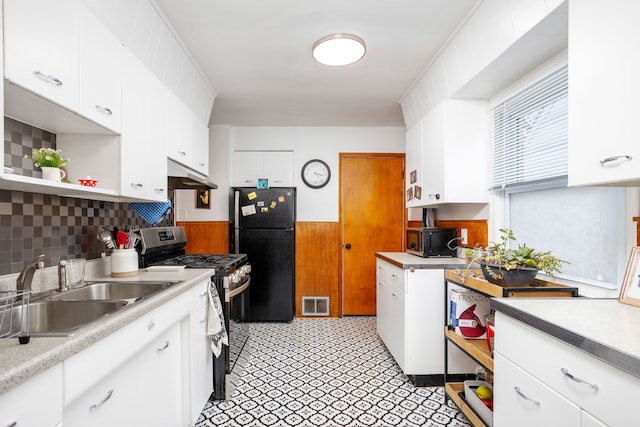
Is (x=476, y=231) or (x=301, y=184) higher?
(x=301, y=184)

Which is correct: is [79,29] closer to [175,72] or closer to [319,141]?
[175,72]

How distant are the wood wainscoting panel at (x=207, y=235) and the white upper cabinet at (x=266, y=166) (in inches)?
23.2

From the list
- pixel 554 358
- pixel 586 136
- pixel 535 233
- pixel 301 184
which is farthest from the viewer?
pixel 301 184

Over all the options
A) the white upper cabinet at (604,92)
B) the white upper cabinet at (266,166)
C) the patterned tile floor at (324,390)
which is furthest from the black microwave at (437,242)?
the white upper cabinet at (266,166)

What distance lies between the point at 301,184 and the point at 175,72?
7.32 ft

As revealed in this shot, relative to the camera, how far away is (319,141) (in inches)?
174

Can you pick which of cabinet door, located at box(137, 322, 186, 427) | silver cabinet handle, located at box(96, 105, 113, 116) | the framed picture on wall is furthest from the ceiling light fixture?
the framed picture on wall

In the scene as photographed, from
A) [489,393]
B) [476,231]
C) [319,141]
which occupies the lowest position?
[489,393]

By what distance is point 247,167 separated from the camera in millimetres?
4395

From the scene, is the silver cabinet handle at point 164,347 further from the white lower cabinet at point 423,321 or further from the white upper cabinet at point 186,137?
the white lower cabinet at point 423,321

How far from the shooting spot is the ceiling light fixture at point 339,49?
224 centimetres

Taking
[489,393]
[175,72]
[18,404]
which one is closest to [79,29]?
[175,72]

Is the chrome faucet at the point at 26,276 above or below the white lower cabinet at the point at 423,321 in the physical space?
above

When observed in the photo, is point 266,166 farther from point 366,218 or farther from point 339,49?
point 339,49
